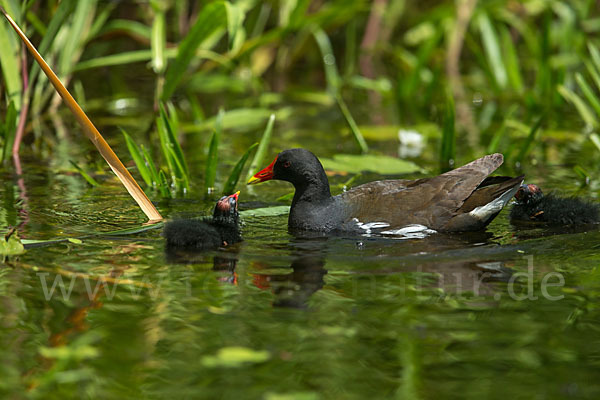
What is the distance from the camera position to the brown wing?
215 inches

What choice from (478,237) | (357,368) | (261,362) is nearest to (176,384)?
(261,362)

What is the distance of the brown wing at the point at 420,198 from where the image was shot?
547cm

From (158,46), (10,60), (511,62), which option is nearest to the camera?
(10,60)

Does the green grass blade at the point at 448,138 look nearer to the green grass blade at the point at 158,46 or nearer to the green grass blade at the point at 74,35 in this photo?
the green grass blade at the point at 158,46

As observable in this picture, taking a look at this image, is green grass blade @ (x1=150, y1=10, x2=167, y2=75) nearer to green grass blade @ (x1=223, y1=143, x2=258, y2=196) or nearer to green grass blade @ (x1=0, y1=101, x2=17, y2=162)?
green grass blade @ (x1=0, y1=101, x2=17, y2=162)

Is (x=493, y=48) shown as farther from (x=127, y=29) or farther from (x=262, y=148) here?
(x=262, y=148)

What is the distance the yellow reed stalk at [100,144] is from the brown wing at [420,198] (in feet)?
4.43

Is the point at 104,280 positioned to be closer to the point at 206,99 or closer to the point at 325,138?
the point at 325,138

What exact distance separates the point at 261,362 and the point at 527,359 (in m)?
1.04

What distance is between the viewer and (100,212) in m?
5.76

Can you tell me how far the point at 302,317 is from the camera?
12.2 feet

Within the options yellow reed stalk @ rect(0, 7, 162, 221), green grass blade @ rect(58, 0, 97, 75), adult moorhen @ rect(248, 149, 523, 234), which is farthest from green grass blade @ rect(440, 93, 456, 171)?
green grass blade @ rect(58, 0, 97, 75)

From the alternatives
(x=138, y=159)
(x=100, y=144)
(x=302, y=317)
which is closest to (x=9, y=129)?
(x=138, y=159)

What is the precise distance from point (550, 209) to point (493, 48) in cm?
495
